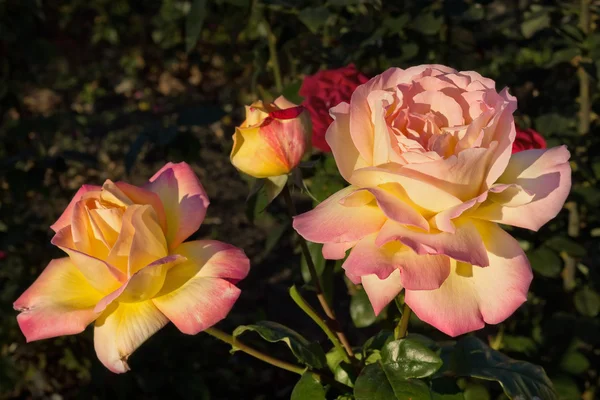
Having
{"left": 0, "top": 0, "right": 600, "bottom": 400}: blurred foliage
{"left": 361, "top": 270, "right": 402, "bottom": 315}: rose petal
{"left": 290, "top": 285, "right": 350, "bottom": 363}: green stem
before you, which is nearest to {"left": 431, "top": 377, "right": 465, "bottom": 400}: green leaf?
{"left": 0, "top": 0, "right": 600, "bottom": 400}: blurred foliage

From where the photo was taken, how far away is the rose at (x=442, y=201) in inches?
23.2

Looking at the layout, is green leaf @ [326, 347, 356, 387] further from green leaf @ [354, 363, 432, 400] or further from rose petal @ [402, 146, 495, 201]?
rose petal @ [402, 146, 495, 201]

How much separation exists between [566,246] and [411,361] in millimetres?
854

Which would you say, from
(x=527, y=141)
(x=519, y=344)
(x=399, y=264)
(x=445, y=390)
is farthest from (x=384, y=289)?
(x=519, y=344)

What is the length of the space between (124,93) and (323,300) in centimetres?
359

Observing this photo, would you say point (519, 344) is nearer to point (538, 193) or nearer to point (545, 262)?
point (545, 262)

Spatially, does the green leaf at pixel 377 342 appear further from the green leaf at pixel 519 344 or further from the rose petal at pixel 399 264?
the green leaf at pixel 519 344

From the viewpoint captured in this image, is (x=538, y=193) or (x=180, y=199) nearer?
(x=538, y=193)

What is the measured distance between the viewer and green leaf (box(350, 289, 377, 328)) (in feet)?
4.09

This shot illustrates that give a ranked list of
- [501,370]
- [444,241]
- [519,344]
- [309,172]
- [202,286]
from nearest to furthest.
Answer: [444,241] < [202,286] < [501,370] < [309,172] < [519,344]

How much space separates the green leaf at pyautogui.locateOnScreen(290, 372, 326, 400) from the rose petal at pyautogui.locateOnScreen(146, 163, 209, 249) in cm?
20

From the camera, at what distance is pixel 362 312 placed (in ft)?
4.11

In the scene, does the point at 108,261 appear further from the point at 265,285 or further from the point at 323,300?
the point at 265,285

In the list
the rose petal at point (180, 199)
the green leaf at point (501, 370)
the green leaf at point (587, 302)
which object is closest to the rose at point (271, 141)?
the rose petal at point (180, 199)
